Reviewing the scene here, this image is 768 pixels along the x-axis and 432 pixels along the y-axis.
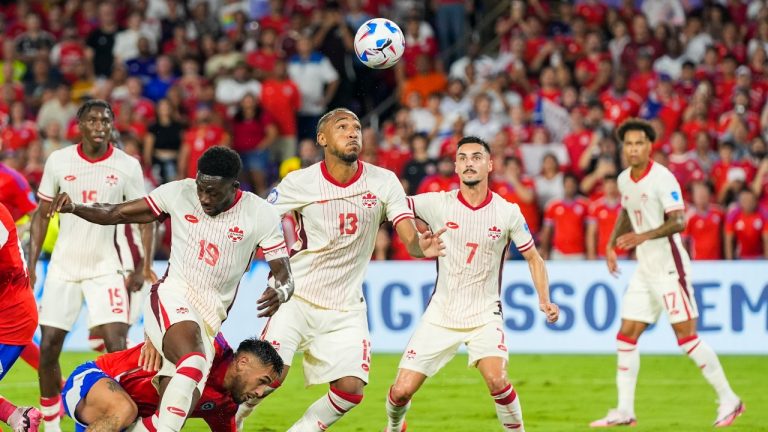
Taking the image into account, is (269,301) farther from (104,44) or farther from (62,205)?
(104,44)

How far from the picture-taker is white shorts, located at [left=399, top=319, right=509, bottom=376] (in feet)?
31.2

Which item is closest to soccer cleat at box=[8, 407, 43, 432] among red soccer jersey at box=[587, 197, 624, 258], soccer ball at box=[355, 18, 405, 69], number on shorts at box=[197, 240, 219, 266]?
number on shorts at box=[197, 240, 219, 266]

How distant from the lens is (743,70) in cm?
1941

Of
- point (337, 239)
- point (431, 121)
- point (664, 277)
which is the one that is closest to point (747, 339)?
point (664, 277)

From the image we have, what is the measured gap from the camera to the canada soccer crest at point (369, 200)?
9352mm

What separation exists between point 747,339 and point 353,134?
25.3 ft

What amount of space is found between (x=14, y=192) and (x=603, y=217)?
829cm

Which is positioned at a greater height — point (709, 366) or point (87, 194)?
point (87, 194)

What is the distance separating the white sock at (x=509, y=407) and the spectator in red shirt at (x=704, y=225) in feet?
26.1

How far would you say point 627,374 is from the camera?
11258 mm

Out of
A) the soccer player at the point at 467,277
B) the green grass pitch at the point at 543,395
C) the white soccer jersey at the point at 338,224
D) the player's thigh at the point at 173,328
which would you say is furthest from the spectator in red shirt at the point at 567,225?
the player's thigh at the point at 173,328

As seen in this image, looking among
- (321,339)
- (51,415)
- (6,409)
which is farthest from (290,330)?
(51,415)

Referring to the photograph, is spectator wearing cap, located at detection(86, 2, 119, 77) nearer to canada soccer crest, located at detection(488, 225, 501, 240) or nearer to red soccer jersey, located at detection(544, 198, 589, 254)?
red soccer jersey, located at detection(544, 198, 589, 254)

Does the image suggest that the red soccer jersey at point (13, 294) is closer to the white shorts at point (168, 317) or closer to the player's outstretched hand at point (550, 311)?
the white shorts at point (168, 317)
